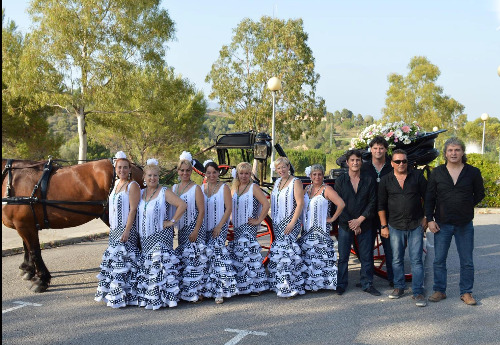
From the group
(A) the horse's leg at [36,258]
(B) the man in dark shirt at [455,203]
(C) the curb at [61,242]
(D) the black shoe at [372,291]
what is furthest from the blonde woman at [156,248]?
(C) the curb at [61,242]

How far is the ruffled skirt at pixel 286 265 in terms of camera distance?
5.44 m

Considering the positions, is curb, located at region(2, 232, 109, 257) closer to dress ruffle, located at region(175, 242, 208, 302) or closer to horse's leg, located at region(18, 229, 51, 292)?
horse's leg, located at region(18, 229, 51, 292)

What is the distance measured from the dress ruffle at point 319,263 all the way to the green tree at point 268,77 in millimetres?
19226

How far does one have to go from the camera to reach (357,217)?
550 centimetres

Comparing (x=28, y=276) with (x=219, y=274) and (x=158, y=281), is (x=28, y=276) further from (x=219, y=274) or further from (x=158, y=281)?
(x=219, y=274)

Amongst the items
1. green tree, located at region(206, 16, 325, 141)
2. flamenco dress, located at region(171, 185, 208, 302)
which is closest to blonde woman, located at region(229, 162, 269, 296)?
flamenco dress, located at region(171, 185, 208, 302)

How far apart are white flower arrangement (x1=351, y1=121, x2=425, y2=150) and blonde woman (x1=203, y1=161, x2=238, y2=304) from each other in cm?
285

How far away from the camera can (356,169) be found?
553 centimetres

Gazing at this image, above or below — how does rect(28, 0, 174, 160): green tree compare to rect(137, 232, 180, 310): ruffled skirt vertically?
above

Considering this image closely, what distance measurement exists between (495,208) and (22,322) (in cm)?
1454

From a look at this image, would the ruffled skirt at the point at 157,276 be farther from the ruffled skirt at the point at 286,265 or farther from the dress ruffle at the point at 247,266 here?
A: the ruffled skirt at the point at 286,265

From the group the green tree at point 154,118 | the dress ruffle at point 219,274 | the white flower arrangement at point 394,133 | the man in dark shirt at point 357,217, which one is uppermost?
the green tree at point 154,118

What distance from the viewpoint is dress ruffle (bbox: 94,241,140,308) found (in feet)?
16.5

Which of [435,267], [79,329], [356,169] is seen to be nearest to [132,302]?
[79,329]
